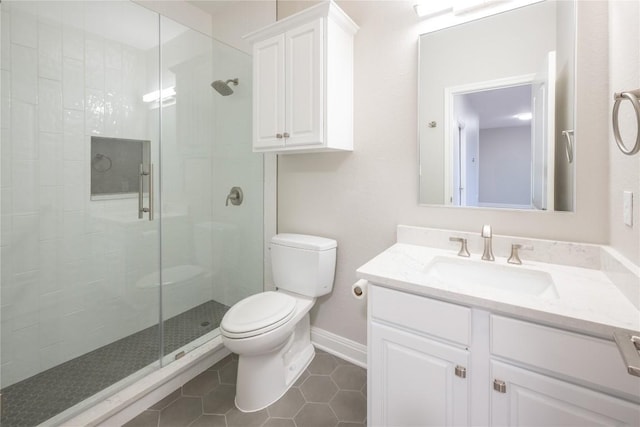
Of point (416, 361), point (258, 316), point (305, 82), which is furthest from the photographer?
point (305, 82)

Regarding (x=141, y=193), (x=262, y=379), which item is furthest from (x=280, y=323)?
(x=141, y=193)

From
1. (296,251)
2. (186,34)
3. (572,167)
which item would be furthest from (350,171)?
(186,34)

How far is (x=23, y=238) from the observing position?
1.55 meters

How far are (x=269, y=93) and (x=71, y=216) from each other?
141 cm

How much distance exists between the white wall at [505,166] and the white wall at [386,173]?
8 centimetres

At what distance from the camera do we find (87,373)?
63.4 inches

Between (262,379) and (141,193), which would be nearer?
(262,379)

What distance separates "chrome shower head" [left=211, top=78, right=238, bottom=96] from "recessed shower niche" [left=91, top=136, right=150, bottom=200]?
72cm

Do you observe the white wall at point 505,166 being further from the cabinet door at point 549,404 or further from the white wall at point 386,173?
the cabinet door at point 549,404

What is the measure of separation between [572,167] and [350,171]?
1.06 metres

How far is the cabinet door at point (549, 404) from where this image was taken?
0.74 m

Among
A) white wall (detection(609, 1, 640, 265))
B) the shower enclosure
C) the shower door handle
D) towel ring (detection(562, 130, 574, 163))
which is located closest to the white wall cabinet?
white wall (detection(609, 1, 640, 265))

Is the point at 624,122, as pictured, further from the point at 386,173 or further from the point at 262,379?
the point at 262,379

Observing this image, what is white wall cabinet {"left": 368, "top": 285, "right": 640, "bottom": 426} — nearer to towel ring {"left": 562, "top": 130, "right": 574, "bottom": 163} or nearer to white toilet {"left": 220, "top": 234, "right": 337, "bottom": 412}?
white toilet {"left": 220, "top": 234, "right": 337, "bottom": 412}
